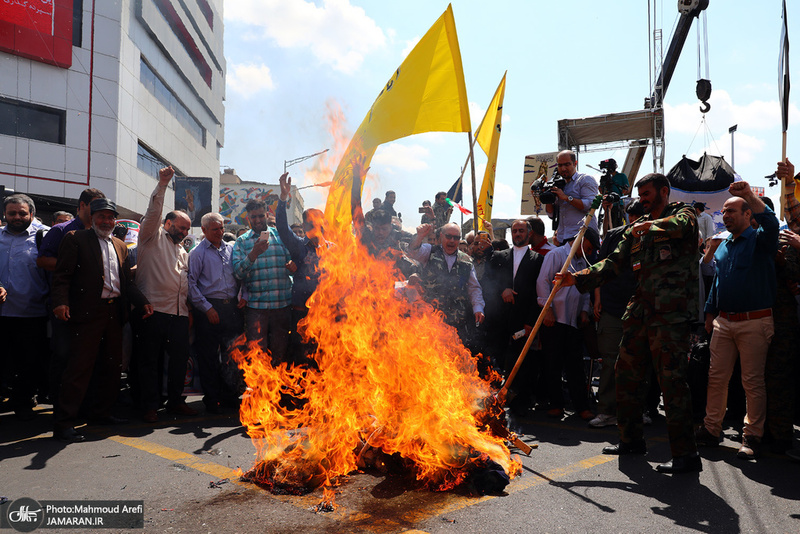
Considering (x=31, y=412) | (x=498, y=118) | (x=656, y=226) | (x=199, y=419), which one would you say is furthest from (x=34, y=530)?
(x=498, y=118)

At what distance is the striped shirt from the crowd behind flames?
2 cm

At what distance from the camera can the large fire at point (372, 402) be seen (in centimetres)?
402

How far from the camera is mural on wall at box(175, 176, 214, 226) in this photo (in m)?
17.9

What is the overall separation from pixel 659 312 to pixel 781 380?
1641 mm

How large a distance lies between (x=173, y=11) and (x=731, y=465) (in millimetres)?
37459

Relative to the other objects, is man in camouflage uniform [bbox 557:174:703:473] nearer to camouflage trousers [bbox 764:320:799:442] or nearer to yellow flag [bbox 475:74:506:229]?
camouflage trousers [bbox 764:320:799:442]

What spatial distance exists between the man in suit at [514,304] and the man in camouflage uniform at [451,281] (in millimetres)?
367

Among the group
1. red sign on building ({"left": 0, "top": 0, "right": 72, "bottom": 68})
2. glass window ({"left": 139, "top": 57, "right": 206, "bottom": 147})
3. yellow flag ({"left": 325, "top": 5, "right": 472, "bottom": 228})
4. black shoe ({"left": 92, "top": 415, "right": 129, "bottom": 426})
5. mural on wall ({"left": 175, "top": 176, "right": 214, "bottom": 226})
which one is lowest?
black shoe ({"left": 92, "top": 415, "right": 129, "bottom": 426})

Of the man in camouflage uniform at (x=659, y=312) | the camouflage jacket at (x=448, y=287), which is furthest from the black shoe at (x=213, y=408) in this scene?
the man in camouflage uniform at (x=659, y=312)

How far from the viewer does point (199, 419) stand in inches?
252

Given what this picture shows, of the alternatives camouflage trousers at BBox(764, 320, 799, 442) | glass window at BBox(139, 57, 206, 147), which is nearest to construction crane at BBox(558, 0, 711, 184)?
camouflage trousers at BBox(764, 320, 799, 442)

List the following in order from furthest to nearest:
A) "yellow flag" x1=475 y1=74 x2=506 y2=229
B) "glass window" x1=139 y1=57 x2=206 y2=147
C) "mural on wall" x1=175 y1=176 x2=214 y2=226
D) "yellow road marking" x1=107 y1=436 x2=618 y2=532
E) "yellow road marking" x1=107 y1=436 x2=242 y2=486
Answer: "glass window" x1=139 y1=57 x2=206 y2=147
"mural on wall" x1=175 y1=176 x2=214 y2=226
"yellow flag" x1=475 y1=74 x2=506 y2=229
"yellow road marking" x1=107 y1=436 x2=242 y2=486
"yellow road marking" x1=107 y1=436 x2=618 y2=532

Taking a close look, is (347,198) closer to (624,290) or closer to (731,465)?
(624,290)

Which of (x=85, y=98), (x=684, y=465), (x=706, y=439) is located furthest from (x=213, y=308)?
(x=85, y=98)
